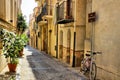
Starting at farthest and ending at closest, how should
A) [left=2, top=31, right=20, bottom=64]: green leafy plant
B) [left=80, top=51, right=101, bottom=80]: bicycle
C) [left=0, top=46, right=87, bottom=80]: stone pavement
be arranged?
[left=2, top=31, right=20, bottom=64]: green leafy plant < [left=0, top=46, right=87, bottom=80]: stone pavement < [left=80, top=51, right=101, bottom=80]: bicycle

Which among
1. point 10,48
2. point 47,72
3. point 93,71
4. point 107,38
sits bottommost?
point 47,72

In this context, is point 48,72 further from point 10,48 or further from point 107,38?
point 107,38

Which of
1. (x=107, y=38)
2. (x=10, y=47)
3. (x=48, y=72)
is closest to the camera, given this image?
(x=107, y=38)

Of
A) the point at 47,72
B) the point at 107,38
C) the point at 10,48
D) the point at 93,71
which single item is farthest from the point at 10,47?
the point at 107,38

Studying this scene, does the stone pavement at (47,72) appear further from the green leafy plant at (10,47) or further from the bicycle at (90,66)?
the green leafy plant at (10,47)

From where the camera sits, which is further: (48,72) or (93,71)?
(48,72)

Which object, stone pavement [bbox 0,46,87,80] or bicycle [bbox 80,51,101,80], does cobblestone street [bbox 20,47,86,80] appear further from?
bicycle [bbox 80,51,101,80]

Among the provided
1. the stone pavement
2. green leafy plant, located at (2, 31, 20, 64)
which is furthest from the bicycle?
green leafy plant, located at (2, 31, 20, 64)

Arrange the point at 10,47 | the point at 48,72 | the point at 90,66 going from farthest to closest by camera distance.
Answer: the point at 48,72 → the point at 10,47 → the point at 90,66

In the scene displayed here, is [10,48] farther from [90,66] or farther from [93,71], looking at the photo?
[93,71]

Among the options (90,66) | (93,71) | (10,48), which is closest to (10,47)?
(10,48)

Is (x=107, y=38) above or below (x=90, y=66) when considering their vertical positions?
above

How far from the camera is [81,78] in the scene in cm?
1097

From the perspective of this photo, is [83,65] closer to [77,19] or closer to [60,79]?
[60,79]
